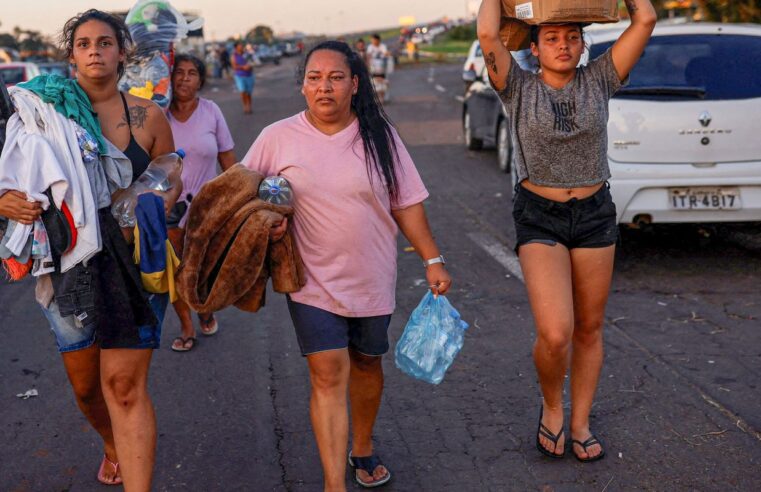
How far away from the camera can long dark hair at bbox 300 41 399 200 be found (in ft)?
12.4

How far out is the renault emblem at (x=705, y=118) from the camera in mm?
6859

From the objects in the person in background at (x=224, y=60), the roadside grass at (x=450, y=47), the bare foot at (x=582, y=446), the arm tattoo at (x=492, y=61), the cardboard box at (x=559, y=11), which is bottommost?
→ the roadside grass at (x=450, y=47)

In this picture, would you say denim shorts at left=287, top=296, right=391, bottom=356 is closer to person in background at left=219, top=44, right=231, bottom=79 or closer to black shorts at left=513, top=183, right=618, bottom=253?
black shorts at left=513, top=183, right=618, bottom=253

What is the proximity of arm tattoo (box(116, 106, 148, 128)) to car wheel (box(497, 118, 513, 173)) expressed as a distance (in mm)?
8806

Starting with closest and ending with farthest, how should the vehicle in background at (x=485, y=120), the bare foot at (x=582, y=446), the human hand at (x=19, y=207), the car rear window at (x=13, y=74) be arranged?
the human hand at (x=19, y=207) < the bare foot at (x=582, y=446) < the vehicle in background at (x=485, y=120) < the car rear window at (x=13, y=74)

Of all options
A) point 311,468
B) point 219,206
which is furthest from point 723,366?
point 219,206

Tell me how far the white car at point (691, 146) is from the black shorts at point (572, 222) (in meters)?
2.93

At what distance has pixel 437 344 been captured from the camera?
13.1ft

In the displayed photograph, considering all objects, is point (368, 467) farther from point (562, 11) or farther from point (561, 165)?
point (562, 11)

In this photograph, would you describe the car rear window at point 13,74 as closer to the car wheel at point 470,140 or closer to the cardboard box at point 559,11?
the car wheel at point 470,140

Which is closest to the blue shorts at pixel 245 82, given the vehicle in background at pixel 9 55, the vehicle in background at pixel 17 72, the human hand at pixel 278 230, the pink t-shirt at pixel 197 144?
the vehicle in background at pixel 17 72

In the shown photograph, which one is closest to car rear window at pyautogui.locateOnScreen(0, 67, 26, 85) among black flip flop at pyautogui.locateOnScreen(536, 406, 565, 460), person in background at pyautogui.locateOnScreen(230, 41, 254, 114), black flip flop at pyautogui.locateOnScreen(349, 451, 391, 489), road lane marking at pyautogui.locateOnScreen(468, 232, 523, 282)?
person in background at pyautogui.locateOnScreen(230, 41, 254, 114)

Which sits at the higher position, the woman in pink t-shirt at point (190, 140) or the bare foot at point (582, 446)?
the woman in pink t-shirt at point (190, 140)

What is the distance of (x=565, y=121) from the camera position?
4.04 meters
